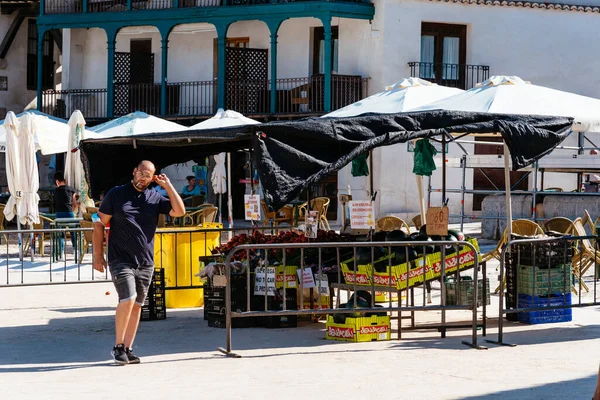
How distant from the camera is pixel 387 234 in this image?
11758mm

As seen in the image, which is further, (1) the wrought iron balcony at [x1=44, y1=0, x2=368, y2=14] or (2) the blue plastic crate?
(1) the wrought iron balcony at [x1=44, y1=0, x2=368, y2=14]

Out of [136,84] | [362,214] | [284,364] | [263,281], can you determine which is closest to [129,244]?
[284,364]

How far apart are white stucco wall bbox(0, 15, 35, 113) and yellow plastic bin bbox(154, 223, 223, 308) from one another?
2718 centimetres

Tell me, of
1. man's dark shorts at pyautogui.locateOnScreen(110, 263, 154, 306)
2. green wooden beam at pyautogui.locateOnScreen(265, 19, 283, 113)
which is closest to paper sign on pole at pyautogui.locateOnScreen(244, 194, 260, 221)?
man's dark shorts at pyautogui.locateOnScreen(110, 263, 154, 306)

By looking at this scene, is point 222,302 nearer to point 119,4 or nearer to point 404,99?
point 404,99

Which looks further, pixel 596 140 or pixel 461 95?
pixel 596 140

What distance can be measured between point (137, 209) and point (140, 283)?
2.11 ft

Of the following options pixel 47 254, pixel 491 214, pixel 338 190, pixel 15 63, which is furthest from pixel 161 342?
pixel 15 63

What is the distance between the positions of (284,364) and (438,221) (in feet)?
8.47

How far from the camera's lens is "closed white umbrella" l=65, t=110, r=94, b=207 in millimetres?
20053

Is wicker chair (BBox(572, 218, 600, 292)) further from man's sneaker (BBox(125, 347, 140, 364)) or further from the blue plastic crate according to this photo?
man's sneaker (BBox(125, 347, 140, 364))

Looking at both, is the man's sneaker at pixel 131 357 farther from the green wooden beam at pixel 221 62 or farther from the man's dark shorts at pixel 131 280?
the green wooden beam at pixel 221 62

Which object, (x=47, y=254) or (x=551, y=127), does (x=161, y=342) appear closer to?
(x=551, y=127)

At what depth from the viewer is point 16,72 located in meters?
39.0
